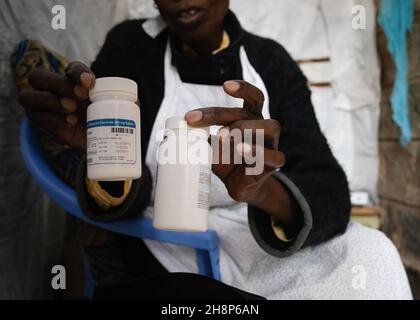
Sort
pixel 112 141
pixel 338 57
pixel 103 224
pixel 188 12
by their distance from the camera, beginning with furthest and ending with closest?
pixel 338 57, pixel 103 224, pixel 188 12, pixel 112 141

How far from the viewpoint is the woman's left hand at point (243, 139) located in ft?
1.33

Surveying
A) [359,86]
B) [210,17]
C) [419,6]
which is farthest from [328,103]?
[210,17]

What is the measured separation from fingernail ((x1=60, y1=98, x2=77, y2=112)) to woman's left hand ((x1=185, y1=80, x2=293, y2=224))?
133mm

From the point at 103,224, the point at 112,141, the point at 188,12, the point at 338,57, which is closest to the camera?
the point at 112,141

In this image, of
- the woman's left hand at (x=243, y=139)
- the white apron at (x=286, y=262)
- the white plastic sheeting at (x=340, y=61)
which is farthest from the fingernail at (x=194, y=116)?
the white plastic sheeting at (x=340, y=61)

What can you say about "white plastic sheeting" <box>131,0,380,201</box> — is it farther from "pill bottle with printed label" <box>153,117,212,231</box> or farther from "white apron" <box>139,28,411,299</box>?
"pill bottle with printed label" <box>153,117,212,231</box>

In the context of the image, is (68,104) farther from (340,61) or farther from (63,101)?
(340,61)

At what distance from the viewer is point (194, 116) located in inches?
15.4

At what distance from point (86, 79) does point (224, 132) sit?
15 centimetres

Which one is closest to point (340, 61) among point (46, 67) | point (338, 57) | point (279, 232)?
point (338, 57)
